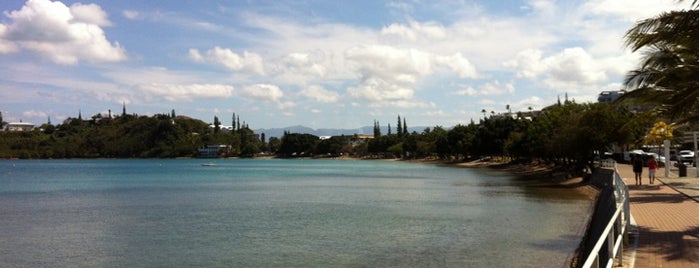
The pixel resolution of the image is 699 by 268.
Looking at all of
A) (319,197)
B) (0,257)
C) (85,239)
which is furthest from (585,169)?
(0,257)

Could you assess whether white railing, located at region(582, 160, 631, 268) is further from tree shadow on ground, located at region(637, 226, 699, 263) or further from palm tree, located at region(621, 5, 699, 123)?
palm tree, located at region(621, 5, 699, 123)

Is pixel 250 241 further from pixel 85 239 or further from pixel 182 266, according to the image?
pixel 85 239

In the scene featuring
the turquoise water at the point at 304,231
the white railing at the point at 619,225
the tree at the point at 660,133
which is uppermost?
the tree at the point at 660,133

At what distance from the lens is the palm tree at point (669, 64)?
1612cm

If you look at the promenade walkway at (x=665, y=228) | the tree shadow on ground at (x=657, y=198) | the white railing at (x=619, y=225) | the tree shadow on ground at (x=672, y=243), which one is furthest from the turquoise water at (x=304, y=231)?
the tree shadow on ground at (x=672, y=243)

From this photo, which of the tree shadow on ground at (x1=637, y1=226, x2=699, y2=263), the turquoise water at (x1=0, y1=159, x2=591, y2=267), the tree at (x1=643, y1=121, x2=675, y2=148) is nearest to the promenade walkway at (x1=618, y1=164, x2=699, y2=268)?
the tree shadow on ground at (x1=637, y1=226, x2=699, y2=263)

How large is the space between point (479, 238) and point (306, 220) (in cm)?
1087

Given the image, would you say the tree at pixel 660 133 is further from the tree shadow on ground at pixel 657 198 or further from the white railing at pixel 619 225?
the white railing at pixel 619 225

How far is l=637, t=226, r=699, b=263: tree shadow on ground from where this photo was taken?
41.1 feet

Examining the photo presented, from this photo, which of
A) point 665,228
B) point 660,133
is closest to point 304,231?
point 665,228

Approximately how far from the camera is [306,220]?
3219 centimetres

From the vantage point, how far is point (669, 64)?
2092 centimetres

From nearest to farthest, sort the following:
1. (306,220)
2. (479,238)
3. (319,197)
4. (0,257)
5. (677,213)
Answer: (677,213), (0,257), (479,238), (306,220), (319,197)

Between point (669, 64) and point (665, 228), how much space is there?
282 inches
